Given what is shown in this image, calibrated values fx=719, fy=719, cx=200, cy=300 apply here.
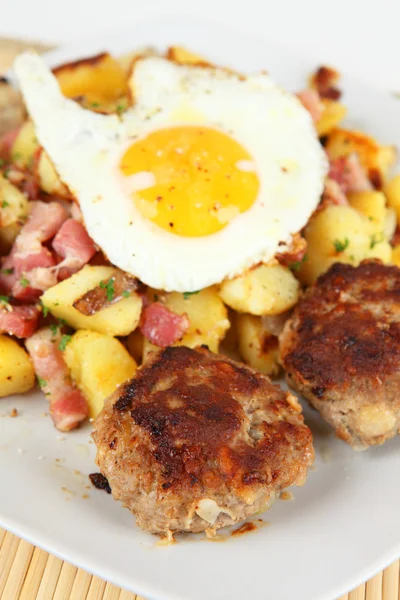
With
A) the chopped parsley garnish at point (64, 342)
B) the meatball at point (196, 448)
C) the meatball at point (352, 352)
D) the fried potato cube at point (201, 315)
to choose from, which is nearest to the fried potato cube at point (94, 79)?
the fried potato cube at point (201, 315)

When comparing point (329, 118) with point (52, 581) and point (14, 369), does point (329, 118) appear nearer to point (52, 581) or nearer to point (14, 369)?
point (14, 369)

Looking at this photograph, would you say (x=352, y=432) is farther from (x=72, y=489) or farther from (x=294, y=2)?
(x=294, y=2)

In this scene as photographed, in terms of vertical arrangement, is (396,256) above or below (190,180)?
below

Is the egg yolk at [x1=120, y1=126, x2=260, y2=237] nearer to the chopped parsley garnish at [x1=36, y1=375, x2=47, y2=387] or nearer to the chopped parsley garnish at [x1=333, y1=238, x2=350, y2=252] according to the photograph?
the chopped parsley garnish at [x1=333, y1=238, x2=350, y2=252]

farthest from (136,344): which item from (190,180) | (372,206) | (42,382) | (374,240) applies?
(372,206)

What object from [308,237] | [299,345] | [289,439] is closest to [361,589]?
[289,439]

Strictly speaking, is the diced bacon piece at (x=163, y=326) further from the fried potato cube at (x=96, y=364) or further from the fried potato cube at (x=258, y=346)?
the fried potato cube at (x=258, y=346)
